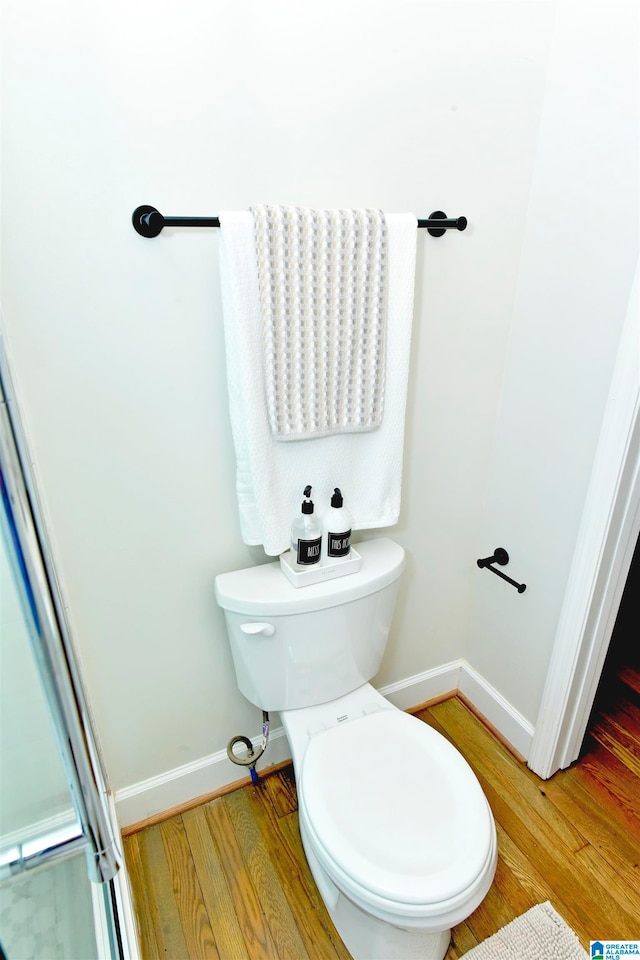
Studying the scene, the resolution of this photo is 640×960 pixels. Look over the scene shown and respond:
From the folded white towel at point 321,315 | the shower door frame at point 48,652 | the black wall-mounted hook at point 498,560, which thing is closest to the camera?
the shower door frame at point 48,652

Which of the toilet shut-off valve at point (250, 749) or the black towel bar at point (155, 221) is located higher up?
the black towel bar at point (155, 221)

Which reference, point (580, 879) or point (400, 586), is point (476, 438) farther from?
point (580, 879)

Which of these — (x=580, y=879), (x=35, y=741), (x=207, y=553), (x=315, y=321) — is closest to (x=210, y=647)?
(x=207, y=553)

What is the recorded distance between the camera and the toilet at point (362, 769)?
0.92 metres

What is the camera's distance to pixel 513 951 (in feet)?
3.77

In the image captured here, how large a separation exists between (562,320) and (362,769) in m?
1.08

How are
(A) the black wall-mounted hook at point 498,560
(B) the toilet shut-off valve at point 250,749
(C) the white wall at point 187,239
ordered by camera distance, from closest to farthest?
(C) the white wall at point 187,239
(B) the toilet shut-off valve at point 250,749
(A) the black wall-mounted hook at point 498,560

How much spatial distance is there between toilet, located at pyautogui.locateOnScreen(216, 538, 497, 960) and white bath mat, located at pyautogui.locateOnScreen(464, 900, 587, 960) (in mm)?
125

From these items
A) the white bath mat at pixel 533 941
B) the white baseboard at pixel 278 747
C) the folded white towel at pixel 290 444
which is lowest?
the white bath mat at pixel 533 941

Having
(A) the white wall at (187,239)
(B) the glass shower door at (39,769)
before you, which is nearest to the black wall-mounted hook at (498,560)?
(A) the white wall at (187,239)

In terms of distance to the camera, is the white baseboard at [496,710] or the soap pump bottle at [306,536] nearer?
the soap pump bottle at [306,536]

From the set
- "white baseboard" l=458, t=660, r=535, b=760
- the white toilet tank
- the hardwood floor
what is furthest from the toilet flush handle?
"white baseboard" l=458, t=660, r=535, b=760

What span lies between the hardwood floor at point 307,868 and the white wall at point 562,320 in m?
0.25

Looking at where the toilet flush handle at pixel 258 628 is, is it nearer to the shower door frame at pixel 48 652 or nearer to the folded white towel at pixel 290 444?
the folded white towel at pixel 290 444
